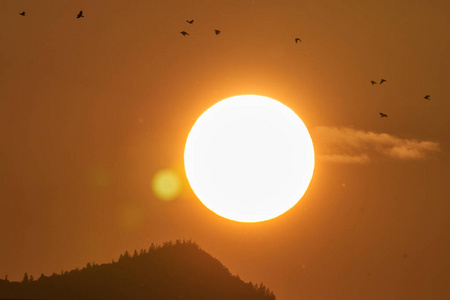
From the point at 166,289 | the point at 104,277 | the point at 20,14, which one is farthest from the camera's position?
the point at 166,289

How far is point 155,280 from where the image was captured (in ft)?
419

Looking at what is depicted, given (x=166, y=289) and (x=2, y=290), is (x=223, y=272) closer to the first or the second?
(x=166, y=289)

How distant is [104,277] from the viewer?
114250mm

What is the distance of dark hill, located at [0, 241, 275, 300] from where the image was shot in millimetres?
101300

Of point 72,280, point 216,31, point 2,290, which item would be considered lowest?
point 2,290

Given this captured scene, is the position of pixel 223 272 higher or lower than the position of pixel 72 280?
higher

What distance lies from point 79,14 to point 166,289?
56.6 m

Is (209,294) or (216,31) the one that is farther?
(209,294)

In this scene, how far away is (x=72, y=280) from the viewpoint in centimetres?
10669

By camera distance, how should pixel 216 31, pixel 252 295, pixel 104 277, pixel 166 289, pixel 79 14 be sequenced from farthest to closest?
Answer: pixel 252 295 < pixel 166 289 < pixel 104 277 < pixel 216 31 < pixel 79 14

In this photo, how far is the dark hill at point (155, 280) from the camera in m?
101

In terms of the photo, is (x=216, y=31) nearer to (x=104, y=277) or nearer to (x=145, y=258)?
(x=104, y=277)

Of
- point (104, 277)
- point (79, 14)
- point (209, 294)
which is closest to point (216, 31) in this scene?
point (79, 14)

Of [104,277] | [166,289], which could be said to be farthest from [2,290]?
[166,289]
